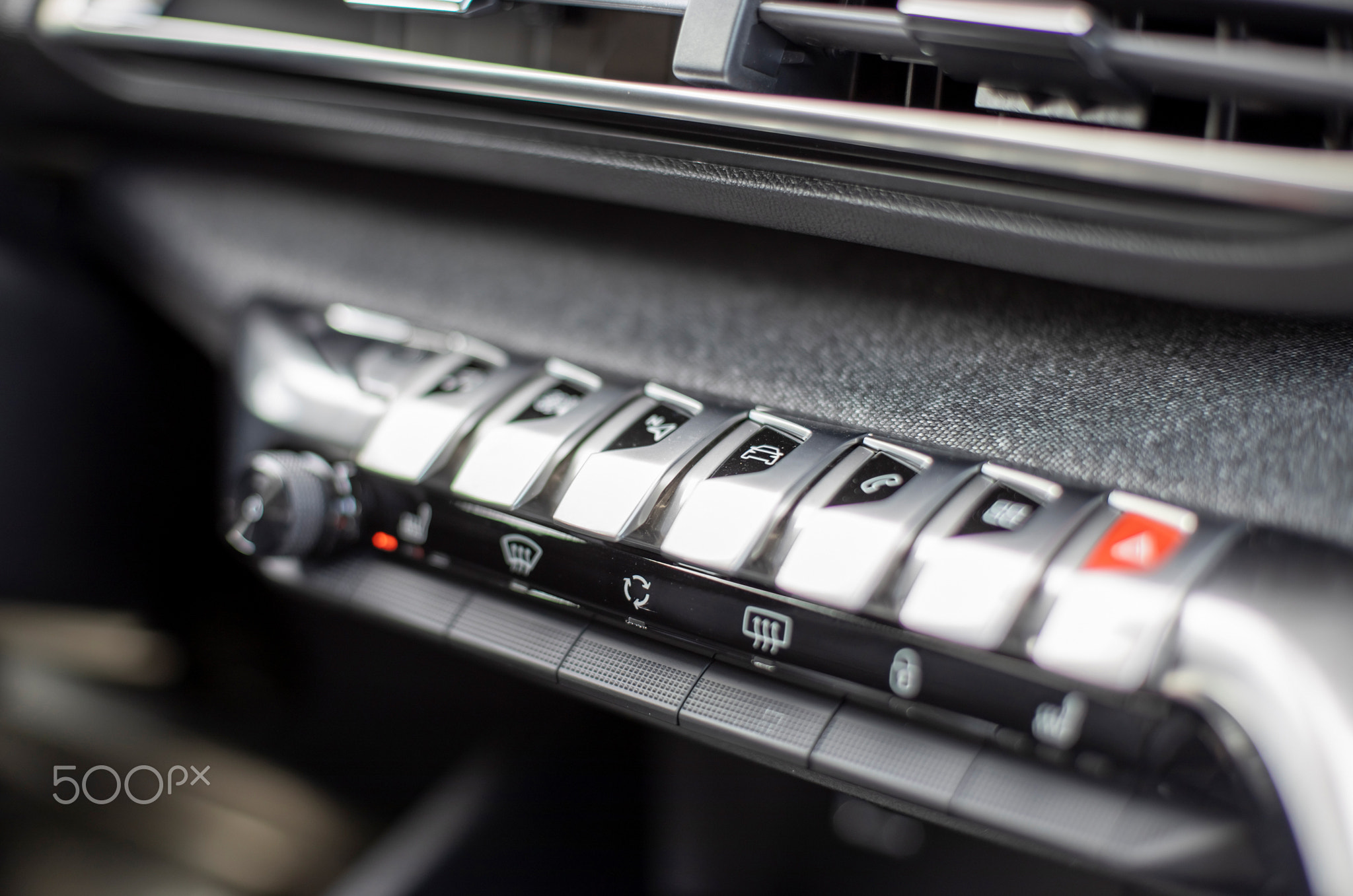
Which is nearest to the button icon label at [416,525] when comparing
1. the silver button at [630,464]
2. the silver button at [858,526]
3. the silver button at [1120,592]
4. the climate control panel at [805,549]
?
the climate control panel at [805,549]

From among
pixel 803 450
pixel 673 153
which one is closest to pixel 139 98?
pixel 673 153

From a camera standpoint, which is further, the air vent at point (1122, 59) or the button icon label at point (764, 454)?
the button icon label at point (764, 454)

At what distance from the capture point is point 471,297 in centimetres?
65

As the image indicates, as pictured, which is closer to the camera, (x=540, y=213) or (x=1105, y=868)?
(x=1105, y=868)

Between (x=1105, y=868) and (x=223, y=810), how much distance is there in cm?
87

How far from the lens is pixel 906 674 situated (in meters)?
0.42

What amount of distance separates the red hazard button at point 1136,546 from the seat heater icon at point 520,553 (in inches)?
10.6

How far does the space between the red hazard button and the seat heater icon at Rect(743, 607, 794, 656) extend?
0.43 ft

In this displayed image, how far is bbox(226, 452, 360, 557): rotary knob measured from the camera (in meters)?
0.58

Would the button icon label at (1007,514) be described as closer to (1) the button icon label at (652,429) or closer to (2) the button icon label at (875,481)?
(2) the button icon label at (875,481)

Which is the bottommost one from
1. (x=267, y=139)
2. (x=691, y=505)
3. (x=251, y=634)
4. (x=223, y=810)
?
(x=223, y=810)

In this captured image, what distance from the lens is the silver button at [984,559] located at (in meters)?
0.38

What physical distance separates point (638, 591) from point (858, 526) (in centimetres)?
13

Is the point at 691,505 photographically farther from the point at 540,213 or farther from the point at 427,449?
the point at 540,213
